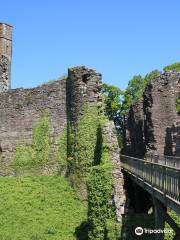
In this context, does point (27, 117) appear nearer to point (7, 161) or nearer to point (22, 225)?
point (7, 161)

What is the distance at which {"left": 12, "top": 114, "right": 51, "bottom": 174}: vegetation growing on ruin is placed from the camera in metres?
23.2

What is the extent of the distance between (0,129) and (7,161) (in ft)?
5.86

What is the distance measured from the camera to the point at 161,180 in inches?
464

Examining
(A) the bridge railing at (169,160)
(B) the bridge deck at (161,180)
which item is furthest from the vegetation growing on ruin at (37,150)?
(B) the bridge deck at (161,180)

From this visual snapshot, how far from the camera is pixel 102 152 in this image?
60.5 ft

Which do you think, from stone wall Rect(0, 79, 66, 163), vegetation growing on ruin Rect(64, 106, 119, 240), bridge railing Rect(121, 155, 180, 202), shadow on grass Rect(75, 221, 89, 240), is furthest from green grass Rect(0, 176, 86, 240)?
bridge railing Rect(121, 155, 180, 202)

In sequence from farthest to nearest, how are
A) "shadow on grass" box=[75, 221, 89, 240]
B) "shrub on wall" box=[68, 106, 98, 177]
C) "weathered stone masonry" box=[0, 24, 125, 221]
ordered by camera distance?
"weathered stone masonry" box=[0, 24, 125, 221] < "shrub on wall" box=[68, 106, 98, 177] < "shadow on grass" box=[75, 221, 89, 240]

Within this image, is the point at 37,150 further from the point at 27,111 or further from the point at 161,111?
the point at 161,111

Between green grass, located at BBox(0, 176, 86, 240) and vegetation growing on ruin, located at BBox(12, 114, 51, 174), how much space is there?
0.76 metres

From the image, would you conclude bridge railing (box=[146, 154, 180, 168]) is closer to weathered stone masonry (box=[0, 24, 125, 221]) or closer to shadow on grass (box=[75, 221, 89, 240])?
weathered stone masonry (box=[0, 24, 125, 221])

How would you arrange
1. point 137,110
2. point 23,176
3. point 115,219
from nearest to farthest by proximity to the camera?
point 115,219 < point 23,176 < point 137,110

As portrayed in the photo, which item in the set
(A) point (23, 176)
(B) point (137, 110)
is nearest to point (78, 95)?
(A) point (23, 176)

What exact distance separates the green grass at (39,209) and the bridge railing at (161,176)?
3.31 m

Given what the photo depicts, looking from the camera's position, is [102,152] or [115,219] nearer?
[115,219]
